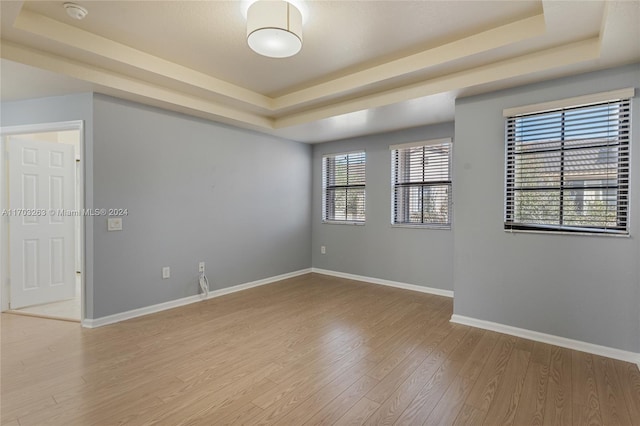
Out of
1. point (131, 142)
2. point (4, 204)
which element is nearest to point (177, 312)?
point (131, 142)

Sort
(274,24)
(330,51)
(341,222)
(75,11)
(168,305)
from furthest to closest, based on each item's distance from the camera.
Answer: (341,222) → (168,305) → (330,51) → (75,11) → (274,24)

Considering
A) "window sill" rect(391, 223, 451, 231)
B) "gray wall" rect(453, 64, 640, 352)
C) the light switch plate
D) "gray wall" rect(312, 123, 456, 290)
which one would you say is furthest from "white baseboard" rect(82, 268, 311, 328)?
"gray wall" rect(453, 64, 640, 352)

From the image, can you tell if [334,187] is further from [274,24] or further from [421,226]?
[274,24]

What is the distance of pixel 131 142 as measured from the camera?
11.1ft

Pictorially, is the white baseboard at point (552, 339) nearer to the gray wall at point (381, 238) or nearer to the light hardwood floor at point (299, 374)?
the light hardwood floor at point (299, 374)

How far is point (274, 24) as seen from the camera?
2104 millimetres

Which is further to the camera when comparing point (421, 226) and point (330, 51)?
point (421, 226)

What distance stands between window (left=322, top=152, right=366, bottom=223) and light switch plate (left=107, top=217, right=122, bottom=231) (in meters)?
3.22

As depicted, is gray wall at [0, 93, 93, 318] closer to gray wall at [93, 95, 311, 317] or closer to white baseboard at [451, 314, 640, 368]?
gray wall at [93, 95, 311, 317]

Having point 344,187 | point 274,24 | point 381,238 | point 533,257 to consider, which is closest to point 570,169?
point 533,257

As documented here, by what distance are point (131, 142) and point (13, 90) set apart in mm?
1093

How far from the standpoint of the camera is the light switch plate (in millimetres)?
3238

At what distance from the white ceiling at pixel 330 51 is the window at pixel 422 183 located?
2.56ft

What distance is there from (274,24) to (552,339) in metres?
3.46
